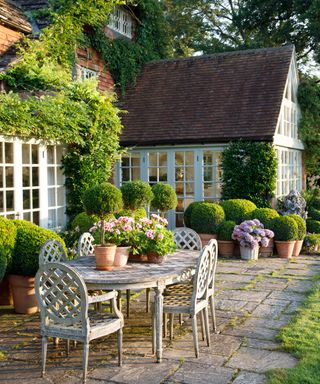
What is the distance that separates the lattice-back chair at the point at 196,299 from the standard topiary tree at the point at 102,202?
3.32ft

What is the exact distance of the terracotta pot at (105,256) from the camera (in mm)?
5215

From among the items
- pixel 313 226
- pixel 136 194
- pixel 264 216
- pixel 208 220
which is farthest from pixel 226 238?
pixel 136 194

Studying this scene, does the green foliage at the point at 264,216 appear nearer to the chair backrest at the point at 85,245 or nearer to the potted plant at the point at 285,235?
the potted plant at the point at 285,235

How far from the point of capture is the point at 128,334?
19.2 feet

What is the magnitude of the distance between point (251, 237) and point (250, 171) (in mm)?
2947

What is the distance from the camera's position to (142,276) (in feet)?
16.4

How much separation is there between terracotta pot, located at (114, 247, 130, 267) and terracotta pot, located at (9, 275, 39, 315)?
187 cm

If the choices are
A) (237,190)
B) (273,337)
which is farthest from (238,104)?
(273,337)

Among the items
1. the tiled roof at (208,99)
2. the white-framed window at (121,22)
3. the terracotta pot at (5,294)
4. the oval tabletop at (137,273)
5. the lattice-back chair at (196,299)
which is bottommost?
the terracotta pot at (5,294)

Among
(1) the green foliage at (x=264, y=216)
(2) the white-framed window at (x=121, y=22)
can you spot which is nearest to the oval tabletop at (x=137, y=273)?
(1) the green foliage at (x=264, y=216)

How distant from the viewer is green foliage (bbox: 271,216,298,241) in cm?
1116

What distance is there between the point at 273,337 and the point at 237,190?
8.05m

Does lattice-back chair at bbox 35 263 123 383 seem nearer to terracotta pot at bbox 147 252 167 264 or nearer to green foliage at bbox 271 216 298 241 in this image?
terracotta pot at bbox 147 252 167 264

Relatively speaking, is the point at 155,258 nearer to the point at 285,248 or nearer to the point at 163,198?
the point at 163,198
